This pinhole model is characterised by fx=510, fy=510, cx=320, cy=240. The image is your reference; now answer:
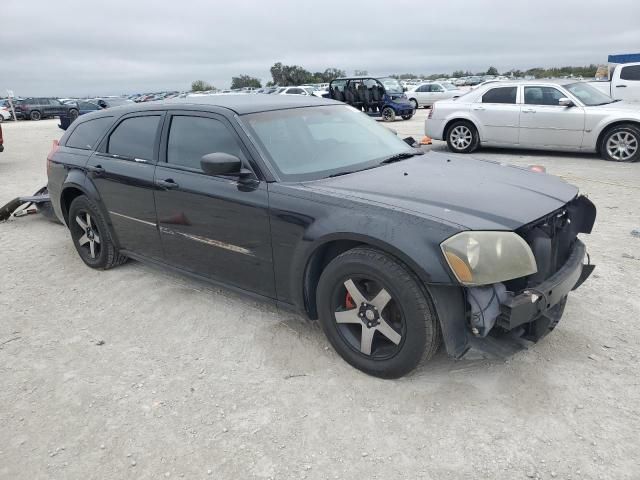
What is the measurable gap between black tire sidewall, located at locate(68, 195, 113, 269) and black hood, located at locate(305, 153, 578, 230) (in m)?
2.42

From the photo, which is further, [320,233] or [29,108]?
[29,108]

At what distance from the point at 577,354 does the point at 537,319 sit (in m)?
0.54

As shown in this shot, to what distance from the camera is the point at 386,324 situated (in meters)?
2.82

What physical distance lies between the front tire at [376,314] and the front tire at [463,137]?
8773mm

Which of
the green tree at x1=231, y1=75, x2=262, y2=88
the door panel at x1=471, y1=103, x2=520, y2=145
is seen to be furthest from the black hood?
the green tree at x1=231, y1=75, x2=262, y2=88

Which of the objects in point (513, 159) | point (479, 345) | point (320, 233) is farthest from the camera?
point (513, 159)

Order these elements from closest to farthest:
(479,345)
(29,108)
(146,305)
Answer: (479,345)
(146,305)
(29,108)

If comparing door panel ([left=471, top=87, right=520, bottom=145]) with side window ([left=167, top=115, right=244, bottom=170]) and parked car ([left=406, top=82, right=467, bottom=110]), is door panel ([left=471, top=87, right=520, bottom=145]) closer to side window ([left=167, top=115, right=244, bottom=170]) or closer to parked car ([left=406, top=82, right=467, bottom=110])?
side window ([left=167, top=115, right=244, bottom=170])

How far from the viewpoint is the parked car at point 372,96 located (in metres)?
19.3

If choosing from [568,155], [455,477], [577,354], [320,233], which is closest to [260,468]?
[455,477]

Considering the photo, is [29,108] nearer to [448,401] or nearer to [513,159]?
[513,159]

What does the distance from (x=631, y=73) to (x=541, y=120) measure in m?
5.53

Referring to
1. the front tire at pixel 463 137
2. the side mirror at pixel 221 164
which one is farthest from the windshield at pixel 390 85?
the side mirror at pixel 221 164

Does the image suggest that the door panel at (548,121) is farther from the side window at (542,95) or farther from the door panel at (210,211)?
the door panel at (210,211)
